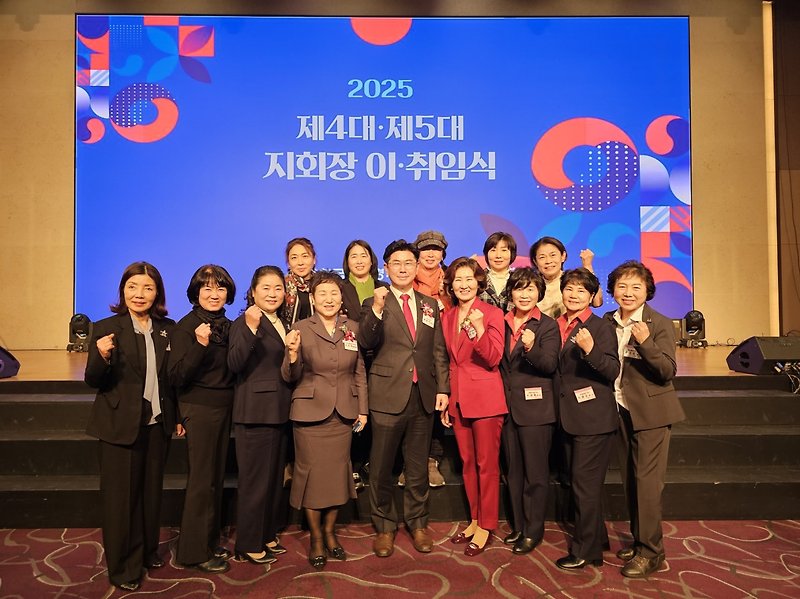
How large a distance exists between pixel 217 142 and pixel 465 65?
310 cm

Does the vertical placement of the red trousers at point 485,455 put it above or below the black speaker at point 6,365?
below

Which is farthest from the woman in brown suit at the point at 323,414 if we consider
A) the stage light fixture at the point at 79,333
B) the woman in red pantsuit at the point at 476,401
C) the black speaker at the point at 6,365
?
the stage light fixture at the point at 79,333

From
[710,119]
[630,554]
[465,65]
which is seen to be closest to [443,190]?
[465,65]

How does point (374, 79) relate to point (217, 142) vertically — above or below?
above

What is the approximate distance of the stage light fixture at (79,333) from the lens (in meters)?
6.20

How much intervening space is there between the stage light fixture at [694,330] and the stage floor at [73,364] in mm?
121

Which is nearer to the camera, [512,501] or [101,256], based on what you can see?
[512,501]

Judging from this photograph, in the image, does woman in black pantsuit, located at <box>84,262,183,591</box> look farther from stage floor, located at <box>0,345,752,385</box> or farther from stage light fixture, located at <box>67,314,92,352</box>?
stage light fixture, located at <box>67,314,92,352</box>

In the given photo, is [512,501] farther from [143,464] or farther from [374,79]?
[374,79]

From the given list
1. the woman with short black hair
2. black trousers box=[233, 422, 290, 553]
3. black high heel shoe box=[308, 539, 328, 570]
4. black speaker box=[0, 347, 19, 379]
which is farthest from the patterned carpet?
black speaker box=[0, 347, 19, 379]

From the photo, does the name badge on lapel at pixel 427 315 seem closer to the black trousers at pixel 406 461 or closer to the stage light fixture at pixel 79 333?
Answer: the black trousers at pixel 406 461

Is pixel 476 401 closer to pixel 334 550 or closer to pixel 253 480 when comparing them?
pixel 334 550

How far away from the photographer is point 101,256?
639cm

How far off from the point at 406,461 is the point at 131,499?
129 centimetres
